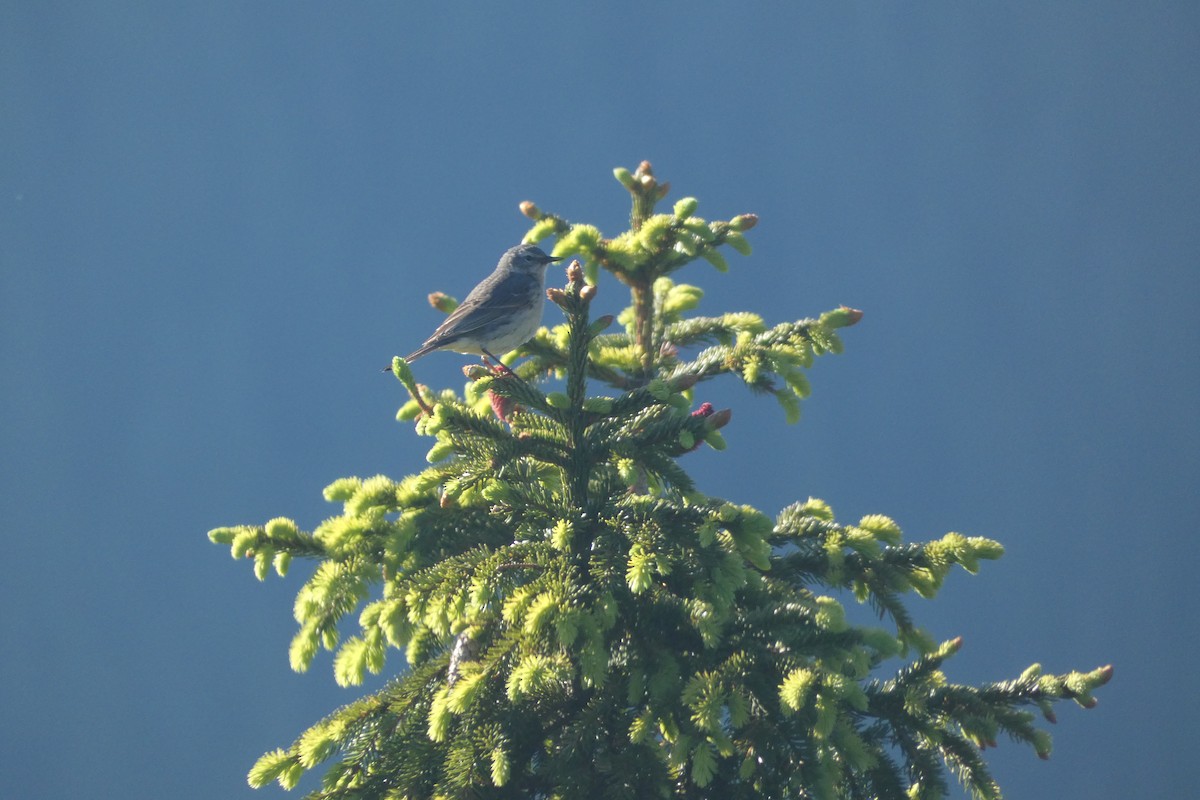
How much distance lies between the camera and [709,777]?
240cm

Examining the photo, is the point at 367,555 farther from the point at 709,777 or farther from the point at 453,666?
the point at 709,777

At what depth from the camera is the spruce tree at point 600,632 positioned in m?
2.50

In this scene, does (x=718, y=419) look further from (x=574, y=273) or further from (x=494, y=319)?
(x=494, y=319)

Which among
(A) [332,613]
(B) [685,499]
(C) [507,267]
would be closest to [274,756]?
(A) [332,613]

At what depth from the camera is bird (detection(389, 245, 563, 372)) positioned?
4.57m

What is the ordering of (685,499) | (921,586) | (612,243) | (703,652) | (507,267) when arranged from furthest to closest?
(507,267), (612,243), (921,586), (685,499), (703,652)

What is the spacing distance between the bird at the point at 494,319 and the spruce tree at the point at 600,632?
138 centimetres

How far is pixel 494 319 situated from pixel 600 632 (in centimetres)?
242

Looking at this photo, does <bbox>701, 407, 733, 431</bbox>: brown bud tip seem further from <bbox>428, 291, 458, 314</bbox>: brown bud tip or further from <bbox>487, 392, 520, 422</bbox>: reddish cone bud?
<bbox>428, 291, 458, 314</bbox>: brown bud tip

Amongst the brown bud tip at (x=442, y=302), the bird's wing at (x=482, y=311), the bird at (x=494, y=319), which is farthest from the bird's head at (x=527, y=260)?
the brown bud tip at (x=442, y=302)

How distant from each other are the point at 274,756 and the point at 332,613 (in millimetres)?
416

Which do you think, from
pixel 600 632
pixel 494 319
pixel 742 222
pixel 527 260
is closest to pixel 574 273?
pixel 600 632

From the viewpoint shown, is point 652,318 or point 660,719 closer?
point 660,719

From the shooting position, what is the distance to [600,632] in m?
2.46
